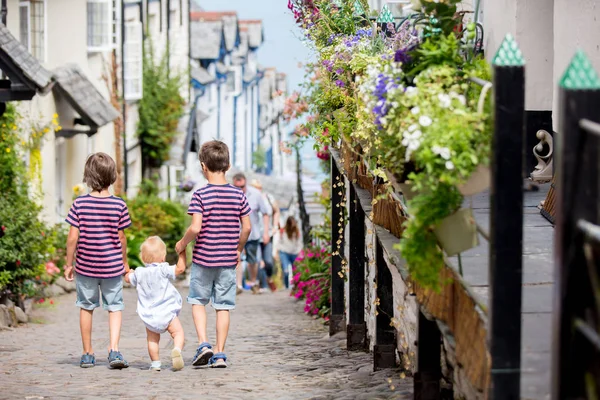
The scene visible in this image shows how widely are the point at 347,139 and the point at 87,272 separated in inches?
80.3

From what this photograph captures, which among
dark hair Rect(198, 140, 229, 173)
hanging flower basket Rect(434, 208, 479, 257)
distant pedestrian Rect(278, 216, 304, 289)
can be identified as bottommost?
distant pedestrian Rect(278, 216, 304, 289)

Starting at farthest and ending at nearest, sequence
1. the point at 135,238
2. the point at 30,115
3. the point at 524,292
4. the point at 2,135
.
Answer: the point at 135,238 < the point at 30,115 < the point at 2,135 < the point at 524,292

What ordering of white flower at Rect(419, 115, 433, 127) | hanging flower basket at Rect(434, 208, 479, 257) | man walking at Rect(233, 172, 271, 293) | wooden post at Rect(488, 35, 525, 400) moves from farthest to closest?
man walking at Rect(233, 172, 271, 293), hanging flower basket at Rect(434, 208, 479, 257), white flower at Rect(419, 115, 433, 127), wooden post at Rect(488, 35, 525, 400)

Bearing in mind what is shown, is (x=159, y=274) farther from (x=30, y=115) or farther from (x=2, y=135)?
(x=30, y=115)

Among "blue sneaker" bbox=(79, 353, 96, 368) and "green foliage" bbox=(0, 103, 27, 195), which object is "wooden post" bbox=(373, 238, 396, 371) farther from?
"green foliage" bbox=(0, 103, 27, 195)

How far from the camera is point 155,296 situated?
7645 mm

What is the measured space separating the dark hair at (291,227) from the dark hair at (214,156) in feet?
31.0

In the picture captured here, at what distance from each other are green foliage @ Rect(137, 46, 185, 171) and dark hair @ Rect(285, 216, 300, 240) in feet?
26.4

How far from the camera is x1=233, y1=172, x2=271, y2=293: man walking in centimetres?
1498

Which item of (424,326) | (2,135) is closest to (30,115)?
(2,135)

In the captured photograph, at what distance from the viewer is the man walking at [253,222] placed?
15.0 meters


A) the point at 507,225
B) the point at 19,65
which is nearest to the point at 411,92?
the point at 507,225

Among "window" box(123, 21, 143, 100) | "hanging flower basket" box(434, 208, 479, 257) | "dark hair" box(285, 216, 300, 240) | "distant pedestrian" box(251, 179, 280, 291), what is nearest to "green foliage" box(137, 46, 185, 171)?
"window" box(123, 21, 143, 100)

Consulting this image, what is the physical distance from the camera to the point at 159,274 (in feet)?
25.0
